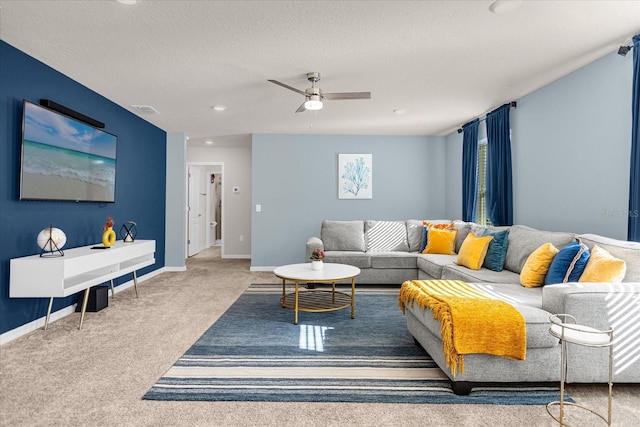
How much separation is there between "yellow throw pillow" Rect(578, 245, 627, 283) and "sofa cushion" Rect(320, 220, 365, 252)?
326 cm

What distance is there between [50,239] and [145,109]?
97.5 inches

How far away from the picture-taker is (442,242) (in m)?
5.21

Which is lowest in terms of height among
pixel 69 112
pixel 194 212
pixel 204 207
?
pixel 194 212

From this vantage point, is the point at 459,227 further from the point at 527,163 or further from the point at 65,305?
the point at 65,305

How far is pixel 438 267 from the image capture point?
438 cm

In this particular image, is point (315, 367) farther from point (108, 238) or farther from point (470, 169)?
point (470, 169)

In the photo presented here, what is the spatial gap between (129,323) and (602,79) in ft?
16.0

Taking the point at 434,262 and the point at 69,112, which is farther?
the point at 434,262

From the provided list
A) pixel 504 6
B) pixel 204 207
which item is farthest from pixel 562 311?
pixel 204 207

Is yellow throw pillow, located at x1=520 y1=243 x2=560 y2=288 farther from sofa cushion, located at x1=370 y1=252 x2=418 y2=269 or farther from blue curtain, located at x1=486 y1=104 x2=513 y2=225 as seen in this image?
sofa cushion, located at x1=370 y1=252 x2=418 y2=269

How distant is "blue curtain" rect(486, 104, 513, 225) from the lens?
4.73 metres

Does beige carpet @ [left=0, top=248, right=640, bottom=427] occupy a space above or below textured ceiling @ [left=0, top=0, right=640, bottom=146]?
below

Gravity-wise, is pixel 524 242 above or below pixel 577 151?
below

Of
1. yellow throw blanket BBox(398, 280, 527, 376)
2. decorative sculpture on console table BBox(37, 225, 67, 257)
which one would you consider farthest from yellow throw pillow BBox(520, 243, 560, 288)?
decorative sculpture on console table BBox(37, 225, 67, 257)
